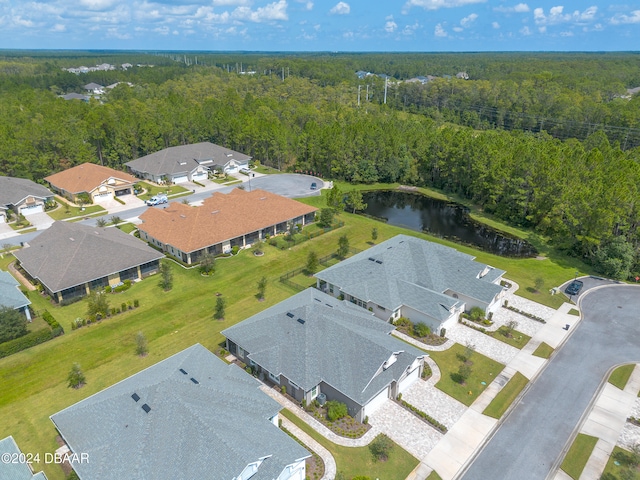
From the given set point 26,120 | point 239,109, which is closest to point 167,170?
point 26,120

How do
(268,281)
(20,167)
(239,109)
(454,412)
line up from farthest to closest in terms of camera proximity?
1. (239,109)
2. (20,167)
3. (268,281)
4. (454,412)

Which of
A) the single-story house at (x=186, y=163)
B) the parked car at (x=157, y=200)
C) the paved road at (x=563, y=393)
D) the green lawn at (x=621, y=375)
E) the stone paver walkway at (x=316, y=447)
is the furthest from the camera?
the single-story house at (x=186, y=163)

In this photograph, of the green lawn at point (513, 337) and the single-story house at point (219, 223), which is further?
the single-story house at point (219, 223)

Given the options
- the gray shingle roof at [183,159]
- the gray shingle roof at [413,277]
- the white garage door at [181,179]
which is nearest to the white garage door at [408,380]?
the gray shingle roof at [413,277]

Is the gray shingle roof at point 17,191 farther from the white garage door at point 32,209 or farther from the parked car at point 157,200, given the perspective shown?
the parked car at point 157,200

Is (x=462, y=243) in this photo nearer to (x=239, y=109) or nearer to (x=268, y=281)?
(x=268, y=281)

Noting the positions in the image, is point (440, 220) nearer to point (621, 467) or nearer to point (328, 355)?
point (328, 355)

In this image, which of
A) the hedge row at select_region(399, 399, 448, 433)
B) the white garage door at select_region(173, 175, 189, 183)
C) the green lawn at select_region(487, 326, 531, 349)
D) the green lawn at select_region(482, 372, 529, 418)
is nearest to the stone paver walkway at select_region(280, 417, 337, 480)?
the hedge row at select_region(399, 399, 448, 433)
